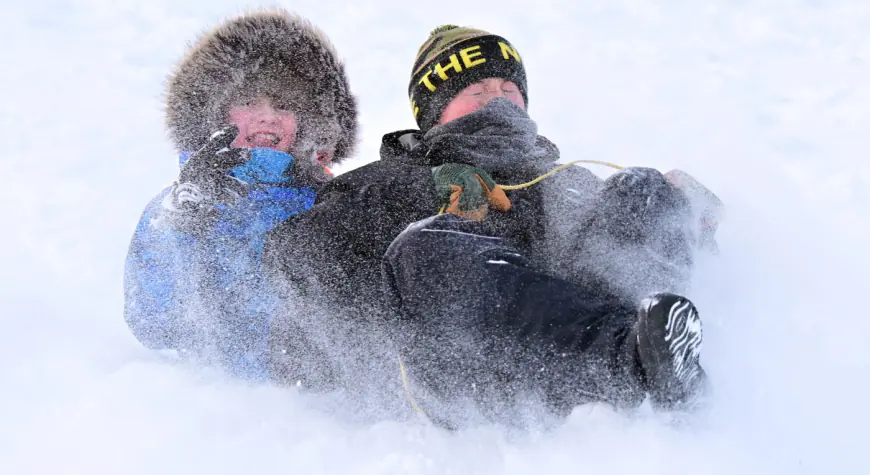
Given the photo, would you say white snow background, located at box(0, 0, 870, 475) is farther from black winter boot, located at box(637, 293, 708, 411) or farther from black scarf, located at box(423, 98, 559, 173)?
black scarf, located at box(423, 98, 559, 173)

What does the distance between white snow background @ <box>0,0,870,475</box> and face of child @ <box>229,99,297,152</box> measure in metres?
0.32

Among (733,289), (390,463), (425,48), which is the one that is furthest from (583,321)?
(425,48)

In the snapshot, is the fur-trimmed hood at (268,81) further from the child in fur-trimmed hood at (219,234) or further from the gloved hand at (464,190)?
the gloved hand at (464,190)

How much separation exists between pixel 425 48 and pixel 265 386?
1063 millimetres

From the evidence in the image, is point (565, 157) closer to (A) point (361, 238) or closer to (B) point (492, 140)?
(B) point (492, 140)

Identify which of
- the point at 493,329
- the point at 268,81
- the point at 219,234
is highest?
the point at 268,81

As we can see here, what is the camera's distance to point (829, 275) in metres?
1.45

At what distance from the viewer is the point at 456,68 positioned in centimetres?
178

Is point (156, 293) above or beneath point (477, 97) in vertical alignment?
beneath

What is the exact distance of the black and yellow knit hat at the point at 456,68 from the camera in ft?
5.83

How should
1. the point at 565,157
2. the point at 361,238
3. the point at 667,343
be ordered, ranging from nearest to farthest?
1. the point at 667,343
2. the point at 361,238
3. the point at 565,157

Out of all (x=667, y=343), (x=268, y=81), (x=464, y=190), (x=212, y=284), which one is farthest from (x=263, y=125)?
(x=667, y=343)

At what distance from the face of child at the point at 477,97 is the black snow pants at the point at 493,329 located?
570 mm

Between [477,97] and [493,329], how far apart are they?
85cm
